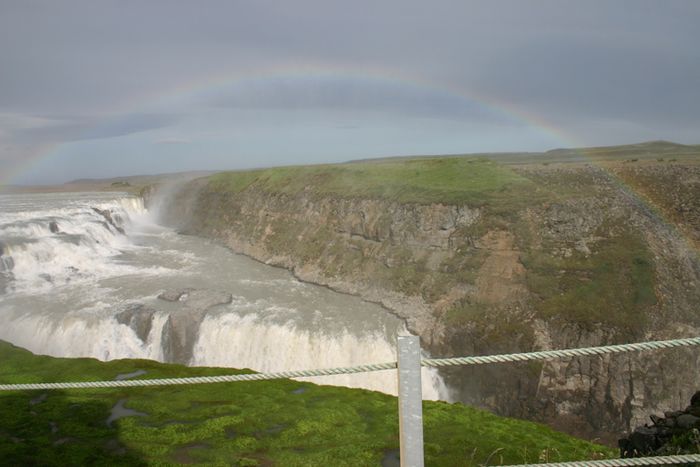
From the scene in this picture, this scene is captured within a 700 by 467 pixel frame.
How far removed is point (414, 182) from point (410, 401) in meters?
47.8

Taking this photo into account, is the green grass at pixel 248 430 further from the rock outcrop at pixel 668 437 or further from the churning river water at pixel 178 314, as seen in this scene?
the churning river water at pixel 178 314

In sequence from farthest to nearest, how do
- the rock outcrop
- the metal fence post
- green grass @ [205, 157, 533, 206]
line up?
green grass @ [205, 157, 533, 206] < the rock outcrop < the metal fence post

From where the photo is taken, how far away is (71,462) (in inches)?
426

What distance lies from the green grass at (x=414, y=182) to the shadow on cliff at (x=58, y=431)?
35.3 meters

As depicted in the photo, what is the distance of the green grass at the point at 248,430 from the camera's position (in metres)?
11.4

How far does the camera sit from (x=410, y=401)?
4.23m

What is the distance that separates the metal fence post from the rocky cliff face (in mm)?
27252

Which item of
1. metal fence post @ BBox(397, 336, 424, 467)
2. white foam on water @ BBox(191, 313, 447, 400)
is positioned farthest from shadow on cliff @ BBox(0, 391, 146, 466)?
white foam on water @ BBox(191, 313, 447, 400)

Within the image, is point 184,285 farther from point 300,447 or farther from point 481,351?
point 300,447

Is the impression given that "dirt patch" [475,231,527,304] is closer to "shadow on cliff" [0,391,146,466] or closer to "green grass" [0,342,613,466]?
"green grass" [0,342,613,466]

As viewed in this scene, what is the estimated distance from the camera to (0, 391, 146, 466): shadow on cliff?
1101cm

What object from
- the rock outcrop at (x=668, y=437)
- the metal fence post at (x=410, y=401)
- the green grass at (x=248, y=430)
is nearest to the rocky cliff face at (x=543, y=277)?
the green grass at (x=248, y=430)

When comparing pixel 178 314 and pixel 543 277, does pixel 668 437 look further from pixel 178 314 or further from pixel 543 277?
pixel 178 314

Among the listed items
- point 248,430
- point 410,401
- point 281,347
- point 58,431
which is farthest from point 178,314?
point 410,401
